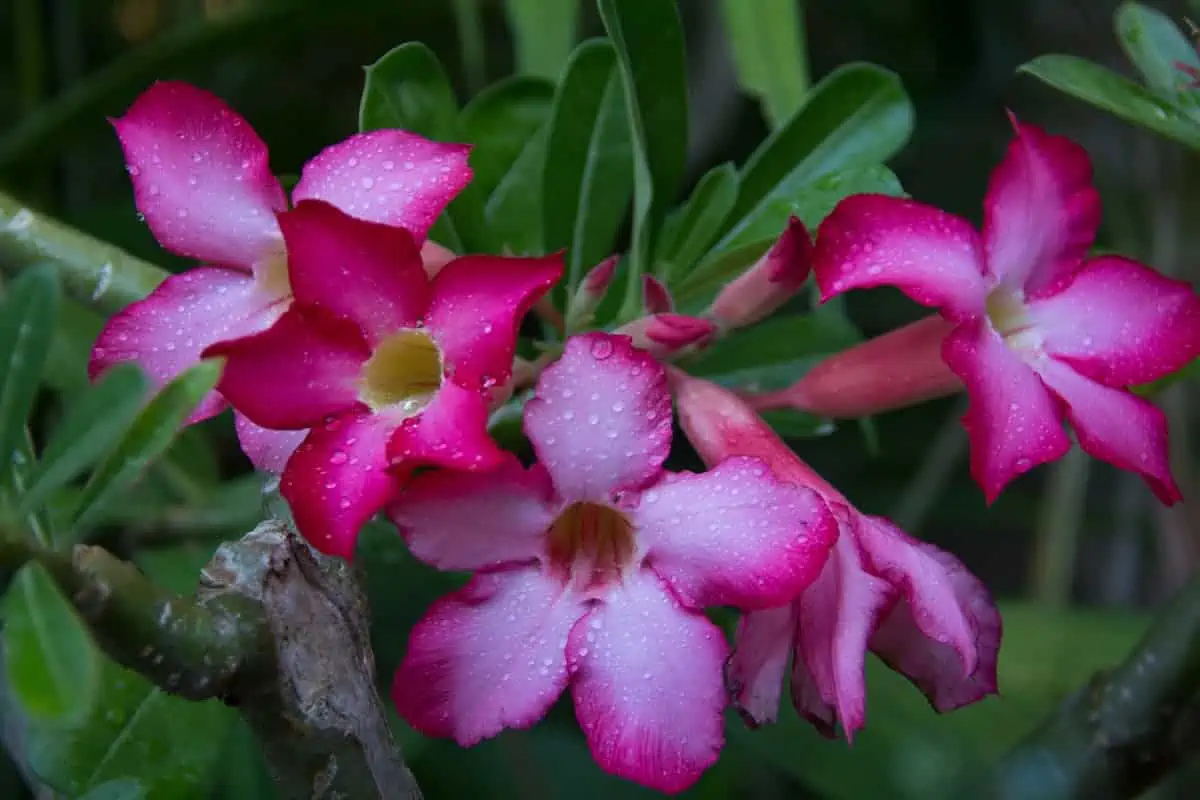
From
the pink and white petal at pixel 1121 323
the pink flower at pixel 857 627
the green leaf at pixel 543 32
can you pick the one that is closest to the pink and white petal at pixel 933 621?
the pink flower at pixel 857 627

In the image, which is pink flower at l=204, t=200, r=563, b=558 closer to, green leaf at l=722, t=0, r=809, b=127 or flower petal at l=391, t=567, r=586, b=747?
flower petal at l=391, t=567, r=586, b=747

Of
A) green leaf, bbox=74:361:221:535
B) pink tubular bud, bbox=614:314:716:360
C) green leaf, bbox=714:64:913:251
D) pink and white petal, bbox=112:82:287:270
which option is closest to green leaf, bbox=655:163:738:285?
green leaf, bbox=714:64:913:251

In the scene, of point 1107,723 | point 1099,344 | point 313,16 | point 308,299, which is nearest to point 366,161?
point 308,299

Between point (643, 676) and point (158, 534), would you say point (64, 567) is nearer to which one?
point (643, 676)

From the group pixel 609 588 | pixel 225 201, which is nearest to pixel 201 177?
pixel 225 201

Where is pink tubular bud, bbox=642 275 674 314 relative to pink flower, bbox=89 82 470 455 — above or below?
below

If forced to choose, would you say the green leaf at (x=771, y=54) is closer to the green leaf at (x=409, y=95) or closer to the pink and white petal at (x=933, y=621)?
the green leaf at (x=409, y=95)
